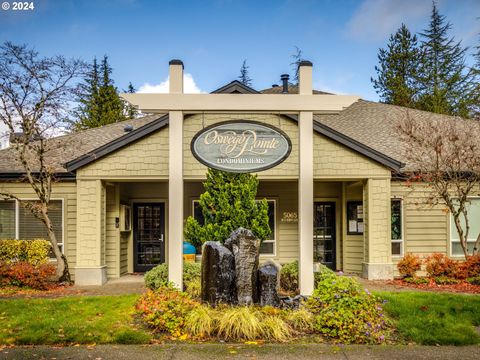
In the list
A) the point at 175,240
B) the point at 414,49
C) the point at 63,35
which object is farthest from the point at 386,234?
the point at 414,49

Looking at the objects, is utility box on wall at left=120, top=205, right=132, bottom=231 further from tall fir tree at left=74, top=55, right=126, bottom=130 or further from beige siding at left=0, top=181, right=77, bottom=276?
tall fir tree at left=74, top=55, right=126, bottom=130

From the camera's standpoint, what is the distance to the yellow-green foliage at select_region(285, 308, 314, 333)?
22.1 feet

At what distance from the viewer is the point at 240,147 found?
811 cm

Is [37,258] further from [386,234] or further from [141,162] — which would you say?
[386,234]

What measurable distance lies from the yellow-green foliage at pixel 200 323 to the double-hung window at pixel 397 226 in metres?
8.49

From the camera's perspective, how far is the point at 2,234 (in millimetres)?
13195

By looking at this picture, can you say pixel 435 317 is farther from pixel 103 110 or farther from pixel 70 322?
pixel 103 110

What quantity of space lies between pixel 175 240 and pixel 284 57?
2802 centimetres

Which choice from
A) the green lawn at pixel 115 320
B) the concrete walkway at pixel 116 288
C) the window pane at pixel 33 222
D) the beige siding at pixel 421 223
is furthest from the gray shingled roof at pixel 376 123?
the window pane at pixel 33 222

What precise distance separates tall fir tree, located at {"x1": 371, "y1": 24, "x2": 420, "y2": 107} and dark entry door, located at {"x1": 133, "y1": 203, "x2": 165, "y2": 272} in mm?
25019

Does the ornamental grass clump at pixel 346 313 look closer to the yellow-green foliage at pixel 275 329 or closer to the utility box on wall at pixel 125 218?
the yellow-green foliage at pixel 275 329

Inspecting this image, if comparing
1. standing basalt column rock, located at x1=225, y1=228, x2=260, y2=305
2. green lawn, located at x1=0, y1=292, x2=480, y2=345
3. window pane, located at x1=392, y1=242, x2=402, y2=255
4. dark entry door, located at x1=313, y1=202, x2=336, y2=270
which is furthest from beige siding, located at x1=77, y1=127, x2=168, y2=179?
window pane, located at x1=392, y1=242, x2=402, y2=255

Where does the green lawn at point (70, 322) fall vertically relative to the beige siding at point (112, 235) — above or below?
below

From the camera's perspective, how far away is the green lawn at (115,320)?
21.0 ft
